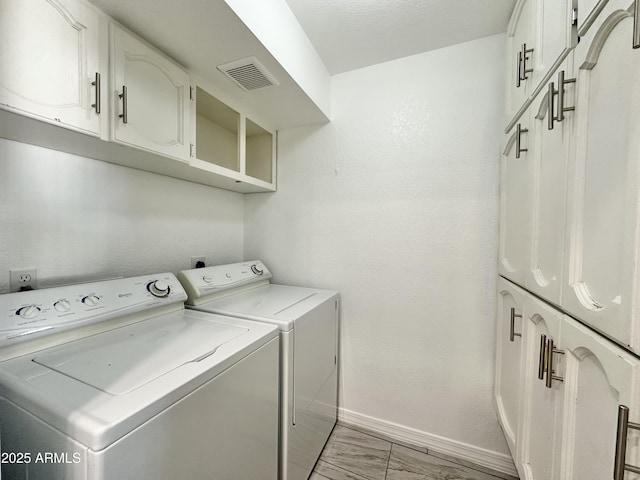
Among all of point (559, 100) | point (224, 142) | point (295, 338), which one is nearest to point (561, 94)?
point (559, 100)

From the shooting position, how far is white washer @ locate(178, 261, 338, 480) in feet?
3.83

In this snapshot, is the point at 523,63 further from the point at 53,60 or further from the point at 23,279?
the point at 23,279

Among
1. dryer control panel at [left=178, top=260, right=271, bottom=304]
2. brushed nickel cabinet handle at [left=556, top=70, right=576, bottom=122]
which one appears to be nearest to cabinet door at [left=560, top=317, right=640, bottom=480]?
brushed nickel cabinet handle at [left=556, top=70, right=576, bottom=122]

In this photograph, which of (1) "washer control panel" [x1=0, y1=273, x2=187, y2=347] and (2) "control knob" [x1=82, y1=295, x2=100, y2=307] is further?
(2) "control knob" [x1=82, y1=295, x2=100, y2=307]

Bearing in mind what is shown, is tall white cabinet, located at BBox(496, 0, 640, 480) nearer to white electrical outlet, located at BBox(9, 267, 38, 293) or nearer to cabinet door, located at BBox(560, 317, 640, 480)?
cabinet door, located at BBox(560, 317, 640, 480)

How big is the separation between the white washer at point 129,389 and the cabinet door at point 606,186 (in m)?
1.00

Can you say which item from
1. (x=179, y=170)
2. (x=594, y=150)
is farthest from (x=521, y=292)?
(x=179, y=170)

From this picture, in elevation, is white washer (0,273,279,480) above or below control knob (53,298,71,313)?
below

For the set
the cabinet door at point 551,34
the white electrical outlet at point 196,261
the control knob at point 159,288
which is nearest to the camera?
the cabinet door at point 551,34

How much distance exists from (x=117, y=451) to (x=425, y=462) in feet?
5.68

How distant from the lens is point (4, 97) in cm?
74

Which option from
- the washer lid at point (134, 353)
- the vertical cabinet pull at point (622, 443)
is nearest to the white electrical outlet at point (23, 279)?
the washer lid at point (134, 353)

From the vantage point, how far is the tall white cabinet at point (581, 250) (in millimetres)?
483

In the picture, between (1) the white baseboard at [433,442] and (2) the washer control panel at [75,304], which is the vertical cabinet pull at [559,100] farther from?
(1) the white baseboard at [433,442]
